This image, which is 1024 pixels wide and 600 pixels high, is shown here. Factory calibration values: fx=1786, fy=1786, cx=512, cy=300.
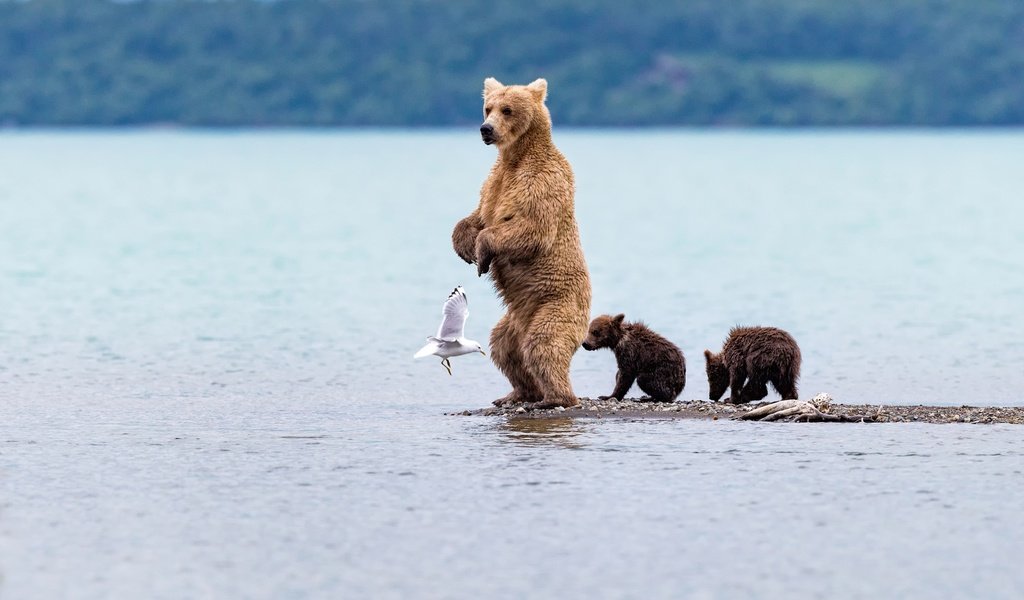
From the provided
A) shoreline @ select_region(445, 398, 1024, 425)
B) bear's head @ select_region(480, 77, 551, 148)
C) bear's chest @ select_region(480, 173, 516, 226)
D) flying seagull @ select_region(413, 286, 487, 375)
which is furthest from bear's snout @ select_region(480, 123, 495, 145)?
shoreline @ select_region(445, 398, 1024, 425)

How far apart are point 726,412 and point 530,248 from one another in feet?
5.08

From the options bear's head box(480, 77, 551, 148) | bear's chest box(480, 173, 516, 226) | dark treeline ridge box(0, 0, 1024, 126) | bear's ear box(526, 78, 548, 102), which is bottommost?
bear's chest box(480, 173, 516, 226)

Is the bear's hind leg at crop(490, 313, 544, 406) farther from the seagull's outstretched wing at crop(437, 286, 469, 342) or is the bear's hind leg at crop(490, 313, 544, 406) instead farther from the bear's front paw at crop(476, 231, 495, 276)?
the bear's front paw at crop(476, 231, 495, 276)

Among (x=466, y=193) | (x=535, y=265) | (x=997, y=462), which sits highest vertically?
(x=466, y=193)

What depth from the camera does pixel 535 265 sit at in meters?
10.9

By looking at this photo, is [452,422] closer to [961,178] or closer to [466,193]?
[466,193]

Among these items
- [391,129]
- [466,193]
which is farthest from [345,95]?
[466,193]

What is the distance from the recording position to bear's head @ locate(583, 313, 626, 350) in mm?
11500

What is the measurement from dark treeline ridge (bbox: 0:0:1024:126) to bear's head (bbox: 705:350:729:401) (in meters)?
Answer: 116

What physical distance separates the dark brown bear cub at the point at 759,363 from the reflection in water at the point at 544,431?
4.43 feet

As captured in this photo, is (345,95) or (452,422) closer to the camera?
(452,422)

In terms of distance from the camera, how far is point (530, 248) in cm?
1079

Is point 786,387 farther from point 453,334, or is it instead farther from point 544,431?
point 453,334

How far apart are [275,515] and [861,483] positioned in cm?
279
